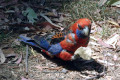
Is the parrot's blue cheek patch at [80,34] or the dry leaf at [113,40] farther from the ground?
the parrot's blue cheek patch at [80,34]

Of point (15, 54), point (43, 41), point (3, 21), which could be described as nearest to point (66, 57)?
point (43, 41)

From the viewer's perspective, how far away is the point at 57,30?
4562 mm

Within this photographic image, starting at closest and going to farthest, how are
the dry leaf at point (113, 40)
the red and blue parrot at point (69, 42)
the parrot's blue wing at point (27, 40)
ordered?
1. the red and blue parrot at point (69, 42)
2. the parrot's blue wing at point (27, 40)
3. the dry leaf at point (113, 40)

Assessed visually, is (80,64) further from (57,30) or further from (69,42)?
(57,30)

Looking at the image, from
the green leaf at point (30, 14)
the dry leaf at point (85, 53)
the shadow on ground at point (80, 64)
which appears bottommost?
the shadow on ground at point (80, 64)

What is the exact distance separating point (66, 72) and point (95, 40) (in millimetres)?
1042

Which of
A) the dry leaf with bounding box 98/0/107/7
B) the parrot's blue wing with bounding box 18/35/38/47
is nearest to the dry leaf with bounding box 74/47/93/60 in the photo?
the parrot's blue wing with bounding box 18/35/38/47

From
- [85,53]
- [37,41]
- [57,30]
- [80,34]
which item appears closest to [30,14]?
[57,30]

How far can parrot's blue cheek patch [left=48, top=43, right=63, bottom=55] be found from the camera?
367 centimetres

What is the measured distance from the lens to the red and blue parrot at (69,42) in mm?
3409

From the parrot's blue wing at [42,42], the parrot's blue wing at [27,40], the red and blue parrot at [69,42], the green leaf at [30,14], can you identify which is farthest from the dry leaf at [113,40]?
the green leaf at [30,14]

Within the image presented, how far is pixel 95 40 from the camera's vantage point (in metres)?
4.41

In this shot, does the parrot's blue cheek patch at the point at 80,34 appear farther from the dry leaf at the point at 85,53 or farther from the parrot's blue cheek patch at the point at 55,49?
the dry leaf at the point at 85,53

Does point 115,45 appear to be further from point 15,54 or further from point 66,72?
point 15,54
